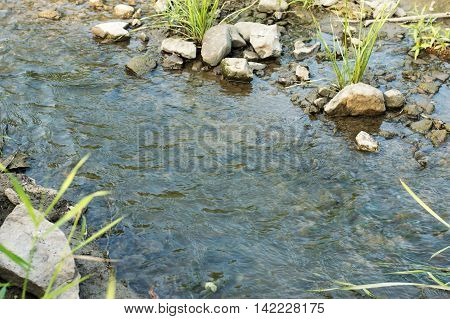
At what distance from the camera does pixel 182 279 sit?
3.37m

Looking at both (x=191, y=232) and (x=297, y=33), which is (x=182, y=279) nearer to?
(x=191, y=232)

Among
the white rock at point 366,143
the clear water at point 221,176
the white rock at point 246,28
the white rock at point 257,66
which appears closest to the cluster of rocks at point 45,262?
the clear water at point 221,176

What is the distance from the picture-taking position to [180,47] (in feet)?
20.8

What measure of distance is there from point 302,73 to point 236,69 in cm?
78

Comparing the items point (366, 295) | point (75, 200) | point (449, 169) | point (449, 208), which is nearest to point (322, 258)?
point (366, 295)

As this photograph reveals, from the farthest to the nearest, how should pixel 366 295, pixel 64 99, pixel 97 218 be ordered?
pixel 64 99 → pixel 97 218 → pixel 366 295

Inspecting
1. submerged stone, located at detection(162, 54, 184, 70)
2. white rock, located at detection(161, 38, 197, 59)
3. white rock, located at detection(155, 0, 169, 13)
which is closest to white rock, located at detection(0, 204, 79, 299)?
submerged stone, located at detection(162, 54, 184, 70)

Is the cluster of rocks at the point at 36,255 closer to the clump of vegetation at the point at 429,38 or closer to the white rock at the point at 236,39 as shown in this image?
the white rock at the point at 236,39

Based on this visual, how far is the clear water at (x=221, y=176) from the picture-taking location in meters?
3.50

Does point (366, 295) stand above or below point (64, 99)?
above

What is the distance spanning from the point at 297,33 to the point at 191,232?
13.3 feet

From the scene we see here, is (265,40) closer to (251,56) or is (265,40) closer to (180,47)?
(251,56)

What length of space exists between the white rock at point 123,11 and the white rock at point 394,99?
423cm

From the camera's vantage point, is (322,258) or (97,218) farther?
(97,218)
